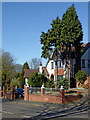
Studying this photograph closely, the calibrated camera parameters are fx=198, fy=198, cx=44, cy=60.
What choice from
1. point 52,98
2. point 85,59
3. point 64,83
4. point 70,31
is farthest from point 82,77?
point 52,98

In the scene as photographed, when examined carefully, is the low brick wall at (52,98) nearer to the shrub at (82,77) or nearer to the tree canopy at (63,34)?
the tree canopy at (63,34)

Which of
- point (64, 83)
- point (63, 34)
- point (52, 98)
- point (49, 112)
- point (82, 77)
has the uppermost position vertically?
point (63, 34)

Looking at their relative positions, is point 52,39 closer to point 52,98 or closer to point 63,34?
point 63,34

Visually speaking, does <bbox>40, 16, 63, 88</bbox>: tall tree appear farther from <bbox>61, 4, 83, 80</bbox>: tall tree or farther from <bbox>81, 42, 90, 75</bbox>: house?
<bbox>81, 42, 90, 75</bbox>: house

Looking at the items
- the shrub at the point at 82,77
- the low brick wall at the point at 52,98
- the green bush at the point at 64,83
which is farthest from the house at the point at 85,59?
the low brick wall at the point at 52,98

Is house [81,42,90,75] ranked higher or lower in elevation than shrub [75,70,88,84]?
higher

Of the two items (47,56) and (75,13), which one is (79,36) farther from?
(47,56)

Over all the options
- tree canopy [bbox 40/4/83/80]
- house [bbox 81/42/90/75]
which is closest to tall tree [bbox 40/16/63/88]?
tree canopy [bbox 40/4/83/80]

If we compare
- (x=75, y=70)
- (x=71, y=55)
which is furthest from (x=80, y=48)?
(x=75, y=70)

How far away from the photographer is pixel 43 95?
1025 inches

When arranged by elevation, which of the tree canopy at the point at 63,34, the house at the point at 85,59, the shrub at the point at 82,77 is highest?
the tree canopy at the point at 63,34

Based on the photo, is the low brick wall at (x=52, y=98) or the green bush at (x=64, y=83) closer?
the low brick wall at (x=52, y=98)

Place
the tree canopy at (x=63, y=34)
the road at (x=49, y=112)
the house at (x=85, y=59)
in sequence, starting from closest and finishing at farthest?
the road at (x=49, y=112) → the tree canopy at (x=63, y=34) → the house at (x=85, y=59)

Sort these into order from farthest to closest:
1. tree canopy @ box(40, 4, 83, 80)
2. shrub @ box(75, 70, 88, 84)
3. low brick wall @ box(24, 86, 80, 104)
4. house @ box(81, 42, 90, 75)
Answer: house @ box(81, 42, 90, 75)
shrub @ box(75, 70, 88, 84)
tree canopy @ box(40, 4, 83, 80)
low brick wall @ box(24, 86, 80, 104)
